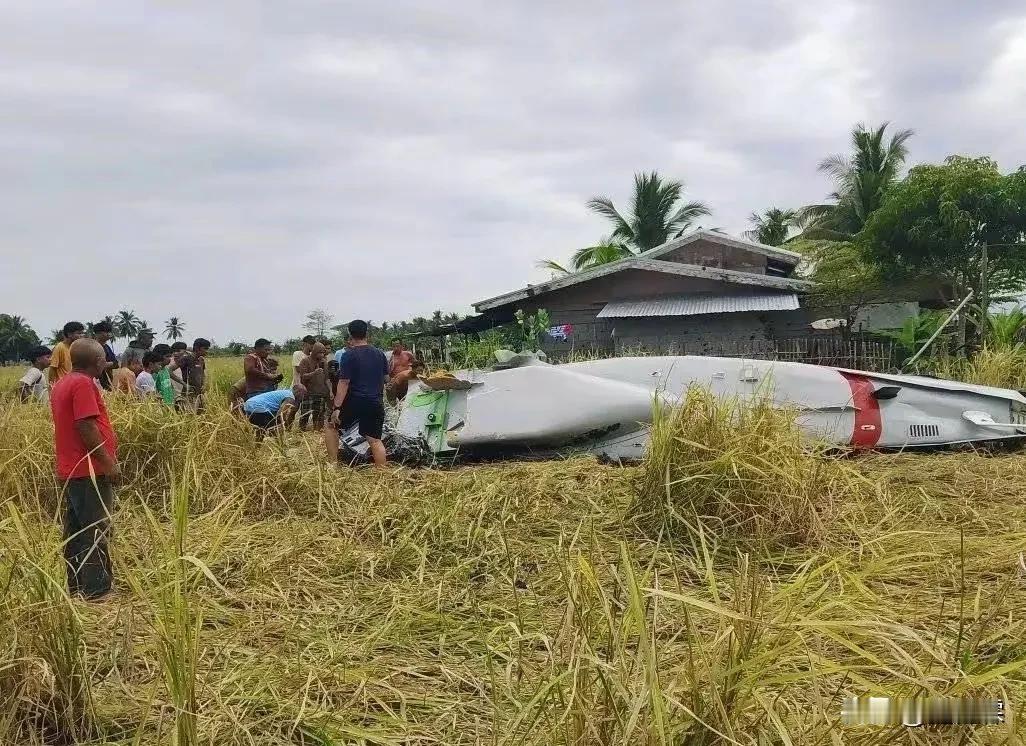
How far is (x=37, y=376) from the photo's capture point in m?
7.43

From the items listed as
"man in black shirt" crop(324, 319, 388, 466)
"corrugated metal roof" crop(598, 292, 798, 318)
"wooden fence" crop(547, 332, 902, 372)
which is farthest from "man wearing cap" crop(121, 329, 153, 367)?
"corrugated metal roof" crop(598, 292, 798, 318)

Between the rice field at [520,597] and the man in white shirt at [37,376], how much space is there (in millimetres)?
1413

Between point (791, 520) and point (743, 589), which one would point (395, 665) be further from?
point (791, 520)

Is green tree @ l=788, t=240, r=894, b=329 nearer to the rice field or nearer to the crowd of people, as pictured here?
the crowd of people

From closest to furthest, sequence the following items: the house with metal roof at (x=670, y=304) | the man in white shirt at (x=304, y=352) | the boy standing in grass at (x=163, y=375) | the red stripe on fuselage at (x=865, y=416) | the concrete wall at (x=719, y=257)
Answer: the red stripe on fuselage at (x=865, y=416) → the boy standing in grass at (x=163, y=375) → the man in white shirt at (x=304, y=352) → the house with metal roof at (x=670, y=304) → the concrete wall at (x=719, y=257)

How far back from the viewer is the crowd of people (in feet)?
11.2

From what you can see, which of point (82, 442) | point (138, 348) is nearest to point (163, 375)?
point (138, 348)

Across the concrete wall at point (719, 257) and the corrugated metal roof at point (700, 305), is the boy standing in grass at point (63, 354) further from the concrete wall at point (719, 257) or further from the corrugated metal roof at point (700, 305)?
the concrete wall at point (719, 257)

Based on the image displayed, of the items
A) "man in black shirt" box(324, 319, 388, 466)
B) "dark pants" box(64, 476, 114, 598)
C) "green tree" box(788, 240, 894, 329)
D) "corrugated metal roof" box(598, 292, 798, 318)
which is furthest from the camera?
"green tree" box(788, 240, 894, 329)

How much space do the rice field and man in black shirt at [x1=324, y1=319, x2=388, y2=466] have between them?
599 millimetres

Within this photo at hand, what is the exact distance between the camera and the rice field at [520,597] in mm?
1611

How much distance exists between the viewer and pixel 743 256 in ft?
58.6

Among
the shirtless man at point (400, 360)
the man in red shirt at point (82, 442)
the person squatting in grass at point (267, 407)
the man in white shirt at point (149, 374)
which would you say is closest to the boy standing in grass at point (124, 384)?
the man in white shirt at point (149, 374)

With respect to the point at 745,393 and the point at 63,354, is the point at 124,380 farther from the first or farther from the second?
the point at 745,393
